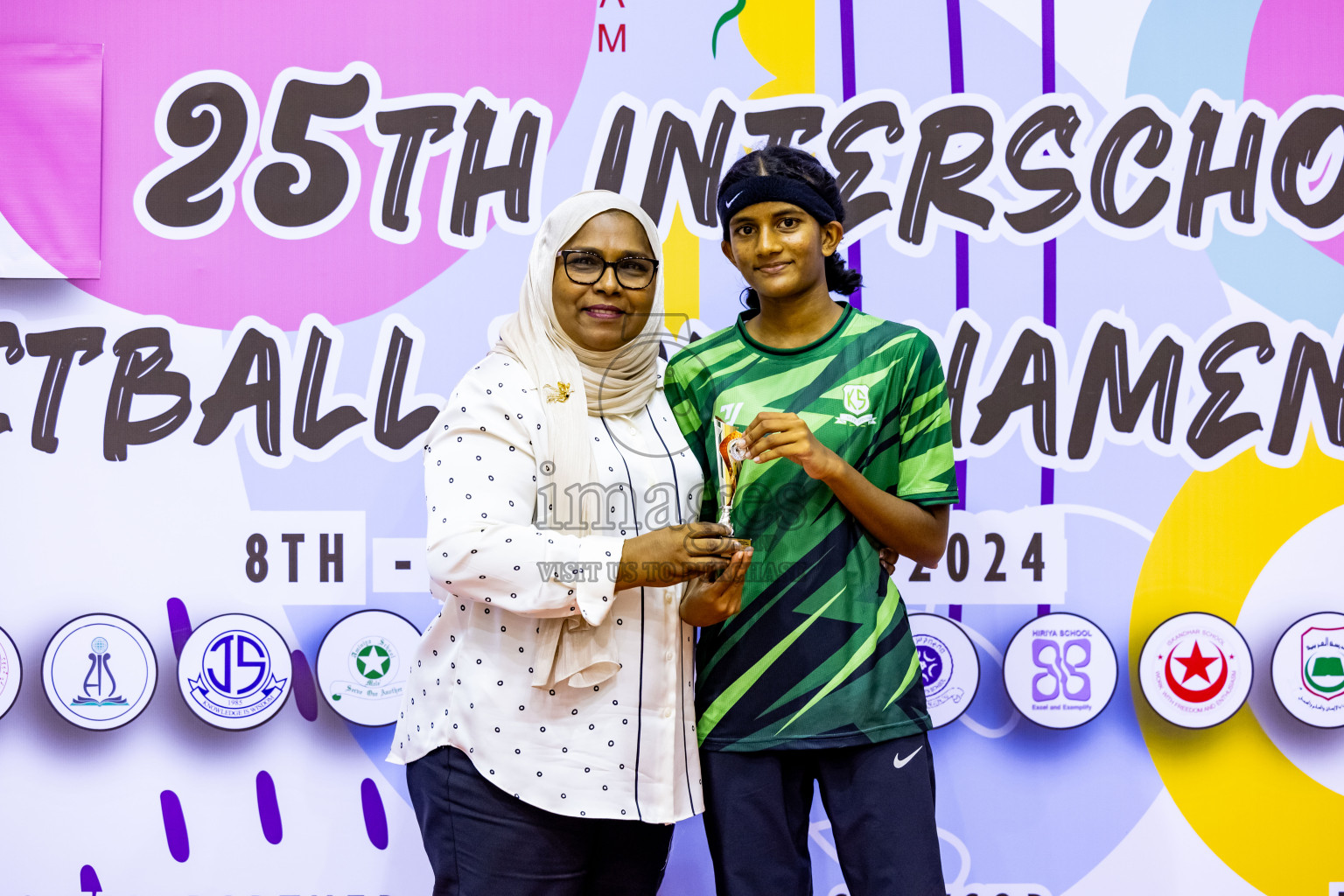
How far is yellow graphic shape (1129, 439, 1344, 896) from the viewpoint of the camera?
247 centimetres

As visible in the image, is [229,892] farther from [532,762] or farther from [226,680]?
[532,762]

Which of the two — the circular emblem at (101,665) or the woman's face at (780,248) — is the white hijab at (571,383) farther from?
the circular emblem at (101,665)

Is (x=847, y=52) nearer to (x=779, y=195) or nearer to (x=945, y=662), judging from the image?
(x=779, y=195)

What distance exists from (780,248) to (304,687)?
163cm

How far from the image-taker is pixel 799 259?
1.75 meters

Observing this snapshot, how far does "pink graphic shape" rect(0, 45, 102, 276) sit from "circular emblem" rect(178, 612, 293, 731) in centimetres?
95

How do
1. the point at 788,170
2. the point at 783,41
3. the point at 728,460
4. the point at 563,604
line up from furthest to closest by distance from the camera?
the point at 783,41
the point at 788,170
the point at 728,460
the point at 563,604

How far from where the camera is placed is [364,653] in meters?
2.45

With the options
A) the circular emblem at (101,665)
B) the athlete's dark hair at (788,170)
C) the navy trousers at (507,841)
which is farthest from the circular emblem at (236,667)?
the athlete's dark hair at (788,170)

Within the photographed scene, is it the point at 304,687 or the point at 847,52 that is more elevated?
the point at 847,52

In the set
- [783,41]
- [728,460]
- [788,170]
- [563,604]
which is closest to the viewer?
[563,604]

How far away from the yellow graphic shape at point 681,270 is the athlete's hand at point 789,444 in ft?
2.95

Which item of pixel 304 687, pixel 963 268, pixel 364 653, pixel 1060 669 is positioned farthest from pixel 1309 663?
pixel 304 687

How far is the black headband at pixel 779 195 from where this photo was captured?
175 cm
